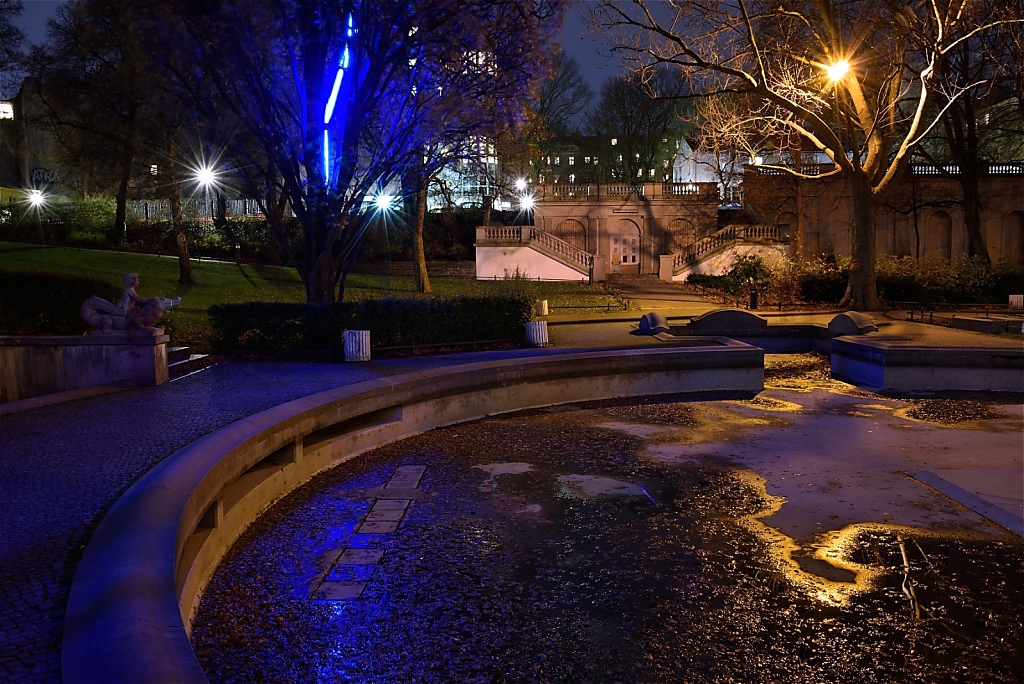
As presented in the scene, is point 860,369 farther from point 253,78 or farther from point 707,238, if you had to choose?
point 707,238

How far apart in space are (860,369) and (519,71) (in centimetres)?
1035

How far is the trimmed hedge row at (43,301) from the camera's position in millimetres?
15430

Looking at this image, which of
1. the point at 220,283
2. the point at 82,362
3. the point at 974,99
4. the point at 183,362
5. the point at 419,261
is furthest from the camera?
the point at 974,99

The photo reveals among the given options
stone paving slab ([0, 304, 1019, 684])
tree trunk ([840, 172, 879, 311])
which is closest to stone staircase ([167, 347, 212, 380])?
stone paving slab ([0, 304, 1019, 684])

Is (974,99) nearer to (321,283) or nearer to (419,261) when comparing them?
(419,261)

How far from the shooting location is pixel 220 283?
105ft

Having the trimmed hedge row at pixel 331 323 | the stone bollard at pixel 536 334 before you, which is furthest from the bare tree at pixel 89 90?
the stone bollard at pixel 536 334

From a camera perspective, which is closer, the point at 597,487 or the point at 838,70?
the point at 597,487

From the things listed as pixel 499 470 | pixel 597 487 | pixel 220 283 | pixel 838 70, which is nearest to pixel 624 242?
pixel 220 283

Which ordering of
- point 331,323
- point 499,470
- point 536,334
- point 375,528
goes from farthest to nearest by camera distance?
point 536,334, point 331,323, point 499,470, point 375,528

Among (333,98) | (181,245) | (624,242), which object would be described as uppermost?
(333,98)

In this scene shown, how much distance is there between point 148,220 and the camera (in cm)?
4525

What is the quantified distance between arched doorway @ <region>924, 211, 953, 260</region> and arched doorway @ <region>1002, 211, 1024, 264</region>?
3188mm

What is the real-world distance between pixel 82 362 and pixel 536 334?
921 cm
